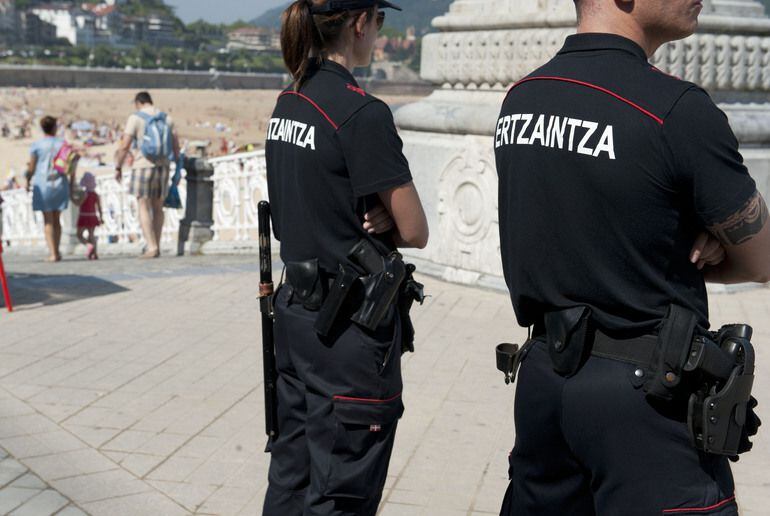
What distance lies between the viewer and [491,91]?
8672 mm

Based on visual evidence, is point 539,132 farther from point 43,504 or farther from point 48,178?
point 48,178

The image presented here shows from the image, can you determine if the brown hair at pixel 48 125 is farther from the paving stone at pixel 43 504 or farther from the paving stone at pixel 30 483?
the paving stone at pixel 43 504

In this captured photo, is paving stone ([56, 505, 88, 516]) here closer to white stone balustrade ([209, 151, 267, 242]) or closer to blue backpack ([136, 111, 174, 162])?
blue backpack ([136, 111, 174, 162])

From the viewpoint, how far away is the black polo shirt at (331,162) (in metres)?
3.05

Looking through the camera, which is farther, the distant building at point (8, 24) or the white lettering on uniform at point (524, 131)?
the distant building at point (8, 24)

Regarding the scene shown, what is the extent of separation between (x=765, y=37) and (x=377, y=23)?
611cm

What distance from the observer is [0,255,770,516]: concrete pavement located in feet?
14.6

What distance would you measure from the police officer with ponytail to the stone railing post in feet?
27.7

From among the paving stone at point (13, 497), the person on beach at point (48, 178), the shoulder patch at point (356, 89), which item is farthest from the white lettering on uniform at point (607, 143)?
the person on beach at point (48, 178)

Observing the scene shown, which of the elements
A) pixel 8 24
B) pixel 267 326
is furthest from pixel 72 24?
pixel 267 326

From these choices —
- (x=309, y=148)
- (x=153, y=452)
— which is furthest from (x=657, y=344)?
(x=153, y=452)

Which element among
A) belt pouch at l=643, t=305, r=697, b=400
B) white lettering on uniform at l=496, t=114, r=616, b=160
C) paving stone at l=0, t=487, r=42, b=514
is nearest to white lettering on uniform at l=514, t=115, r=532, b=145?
white lettering on uniform at l=496, t=114, r=616, b=160

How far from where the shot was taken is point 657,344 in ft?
7.63

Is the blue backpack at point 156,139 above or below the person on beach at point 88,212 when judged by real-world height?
above
